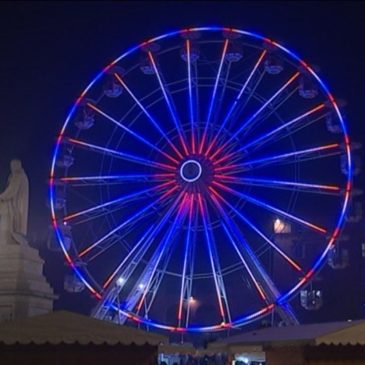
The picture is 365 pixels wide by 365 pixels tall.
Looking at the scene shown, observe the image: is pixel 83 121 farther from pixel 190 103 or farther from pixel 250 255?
pixel 250 255

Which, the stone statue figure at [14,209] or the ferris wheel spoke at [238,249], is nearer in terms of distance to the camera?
the stone statue figure at [14,209]

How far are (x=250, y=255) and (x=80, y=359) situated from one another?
14.8m

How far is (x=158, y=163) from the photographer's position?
26969 mm

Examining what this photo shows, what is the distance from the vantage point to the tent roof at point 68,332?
36.4 ft

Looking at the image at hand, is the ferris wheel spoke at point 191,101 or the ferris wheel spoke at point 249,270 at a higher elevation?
the ferris wheel spoke at point 191,101

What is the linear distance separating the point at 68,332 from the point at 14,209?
11346mm

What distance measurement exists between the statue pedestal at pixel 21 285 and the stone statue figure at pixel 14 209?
328mm

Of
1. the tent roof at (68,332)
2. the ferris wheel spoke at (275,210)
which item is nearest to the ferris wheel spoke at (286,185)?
the ferris wheel spoke at (275,210)

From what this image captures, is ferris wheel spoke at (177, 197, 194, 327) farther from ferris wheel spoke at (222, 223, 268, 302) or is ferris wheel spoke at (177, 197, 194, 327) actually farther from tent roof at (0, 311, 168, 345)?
tent roof at (0, 311, 168, 345)

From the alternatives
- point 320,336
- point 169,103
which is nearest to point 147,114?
point 169,103

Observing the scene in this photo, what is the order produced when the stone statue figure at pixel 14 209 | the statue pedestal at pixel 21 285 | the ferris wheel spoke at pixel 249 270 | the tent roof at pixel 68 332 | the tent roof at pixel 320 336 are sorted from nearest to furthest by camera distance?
1. the tent roof at pixel 68 332
2. the tent roof at pixel 320 336
3. the statue pedestal at pixel 21 285
4. the stone statue figure at pixel 14 209
5. the ferris wheel spoke at pixel 249 270

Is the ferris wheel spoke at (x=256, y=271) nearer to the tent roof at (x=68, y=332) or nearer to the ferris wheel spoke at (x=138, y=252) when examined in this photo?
the ferris wheel spoke at (x=138, y=252)

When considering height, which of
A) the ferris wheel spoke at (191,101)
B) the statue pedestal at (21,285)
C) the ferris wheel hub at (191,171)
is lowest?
the statue pedestal at (21,285)

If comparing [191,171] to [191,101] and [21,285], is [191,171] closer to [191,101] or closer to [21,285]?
[191,101]
